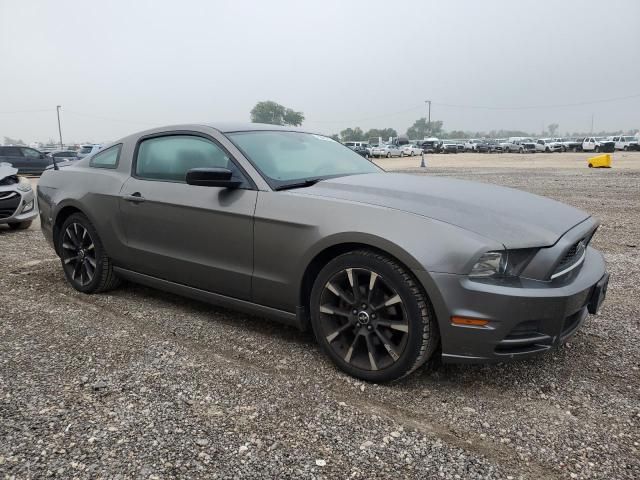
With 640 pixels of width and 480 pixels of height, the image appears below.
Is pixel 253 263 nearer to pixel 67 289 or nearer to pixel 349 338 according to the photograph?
pixel 349 338

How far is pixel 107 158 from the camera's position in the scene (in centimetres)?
430

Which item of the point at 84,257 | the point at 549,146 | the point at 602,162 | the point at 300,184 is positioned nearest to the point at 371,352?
the point at 300,184

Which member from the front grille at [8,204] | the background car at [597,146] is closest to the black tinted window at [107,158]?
the front grille at [8,204]

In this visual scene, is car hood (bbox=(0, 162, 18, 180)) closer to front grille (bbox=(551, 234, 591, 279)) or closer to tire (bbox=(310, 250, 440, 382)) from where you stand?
tire (bbox=(310, 250, 440, 382))

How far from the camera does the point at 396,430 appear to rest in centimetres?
236

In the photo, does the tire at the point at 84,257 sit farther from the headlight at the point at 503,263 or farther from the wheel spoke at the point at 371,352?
the headlight at the point at 503,263

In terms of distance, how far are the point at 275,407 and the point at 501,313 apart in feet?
3.96

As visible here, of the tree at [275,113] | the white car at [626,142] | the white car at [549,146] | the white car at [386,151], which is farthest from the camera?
the tree at [275,113]

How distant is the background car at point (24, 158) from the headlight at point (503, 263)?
A: 80.0 feet

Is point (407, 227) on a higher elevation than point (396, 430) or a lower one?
higher

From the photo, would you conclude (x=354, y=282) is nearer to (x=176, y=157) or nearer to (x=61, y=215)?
(x=176, y=157)

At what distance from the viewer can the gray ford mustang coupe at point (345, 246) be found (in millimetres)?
2465

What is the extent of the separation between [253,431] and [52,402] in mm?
1087

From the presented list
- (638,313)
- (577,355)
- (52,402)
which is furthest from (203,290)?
(638,313)
